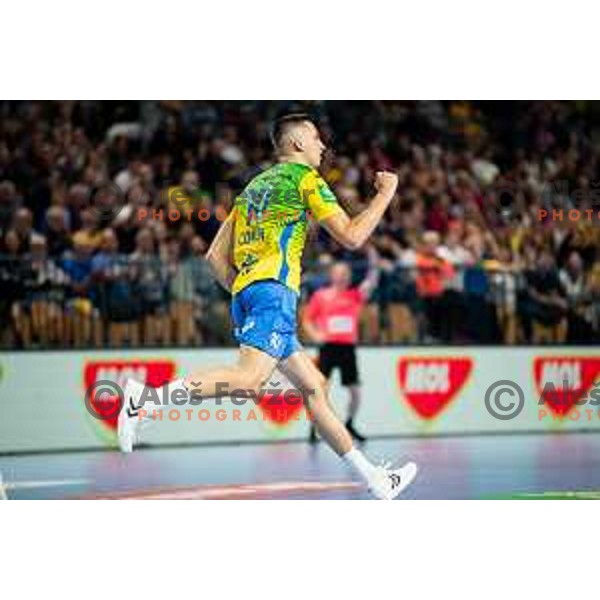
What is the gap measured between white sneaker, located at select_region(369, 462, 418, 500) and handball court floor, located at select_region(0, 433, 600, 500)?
55 cm

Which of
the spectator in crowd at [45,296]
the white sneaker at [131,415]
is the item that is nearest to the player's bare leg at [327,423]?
the white sneaker at [131,415]

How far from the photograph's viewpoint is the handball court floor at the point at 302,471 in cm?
920

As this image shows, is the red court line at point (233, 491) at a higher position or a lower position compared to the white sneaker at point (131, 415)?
lower

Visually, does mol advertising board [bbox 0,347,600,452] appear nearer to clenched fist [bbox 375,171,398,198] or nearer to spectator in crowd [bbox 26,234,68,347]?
spectator in crowd [bbox 26,234,68,347]

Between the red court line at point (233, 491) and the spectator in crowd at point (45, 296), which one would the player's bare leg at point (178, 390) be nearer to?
the red court line at point (233, 491)

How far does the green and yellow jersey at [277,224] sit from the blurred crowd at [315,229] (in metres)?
5.34

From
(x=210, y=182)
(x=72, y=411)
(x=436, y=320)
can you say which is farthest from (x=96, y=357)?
(x=436, y=320)

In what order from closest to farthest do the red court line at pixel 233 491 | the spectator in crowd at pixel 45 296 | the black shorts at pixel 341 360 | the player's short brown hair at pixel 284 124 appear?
the player's short brown hair at pixel 284 124
the red court line at pixel 233 491
the spectator in crowd at pixel 45 296
the black shorts at pixel 341 360

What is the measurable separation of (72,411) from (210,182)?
255cm

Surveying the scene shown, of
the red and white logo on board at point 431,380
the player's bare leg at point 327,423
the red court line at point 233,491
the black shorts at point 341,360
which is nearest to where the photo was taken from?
the player's bare leg at point 327,423

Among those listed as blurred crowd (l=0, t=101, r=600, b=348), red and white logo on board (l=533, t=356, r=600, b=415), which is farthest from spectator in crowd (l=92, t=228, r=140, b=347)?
red and white logo on board (l=533, t=356, r=600, b=415)

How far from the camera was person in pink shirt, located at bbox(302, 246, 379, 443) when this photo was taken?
13.8 meters

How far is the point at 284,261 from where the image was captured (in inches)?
308

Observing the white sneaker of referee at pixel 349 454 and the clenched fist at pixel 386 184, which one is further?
the clenched fist at pixel 386 184
